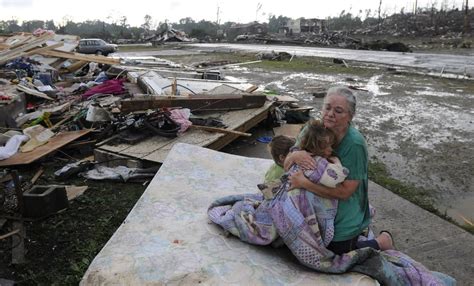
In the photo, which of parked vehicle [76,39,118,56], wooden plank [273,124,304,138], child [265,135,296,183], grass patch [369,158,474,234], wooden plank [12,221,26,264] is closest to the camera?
child [265,135,296,183]

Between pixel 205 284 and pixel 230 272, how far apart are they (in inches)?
7.7

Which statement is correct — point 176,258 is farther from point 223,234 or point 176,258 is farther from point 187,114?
point 187,114

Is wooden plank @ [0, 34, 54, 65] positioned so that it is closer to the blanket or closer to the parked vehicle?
the blanket

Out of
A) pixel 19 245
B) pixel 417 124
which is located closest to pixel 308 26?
pixel 417 124

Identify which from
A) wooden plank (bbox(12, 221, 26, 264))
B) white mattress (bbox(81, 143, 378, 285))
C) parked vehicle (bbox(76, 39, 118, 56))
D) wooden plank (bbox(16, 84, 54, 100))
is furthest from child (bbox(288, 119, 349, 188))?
parked vehicle (bbox(76, 39, 118, 56))

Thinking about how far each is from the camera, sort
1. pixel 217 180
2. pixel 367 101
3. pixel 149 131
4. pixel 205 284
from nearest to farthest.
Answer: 1. pixel 205 284
2. pixel 217 180
3. pixel 149 131
4. pixel 367 101

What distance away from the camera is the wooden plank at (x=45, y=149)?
573 centimetres

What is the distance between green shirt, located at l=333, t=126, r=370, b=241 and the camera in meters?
2.75

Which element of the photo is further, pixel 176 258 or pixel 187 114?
pixel 187 114

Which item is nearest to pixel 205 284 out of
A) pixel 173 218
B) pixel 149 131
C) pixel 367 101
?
pixel 173 218

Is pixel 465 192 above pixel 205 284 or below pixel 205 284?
below

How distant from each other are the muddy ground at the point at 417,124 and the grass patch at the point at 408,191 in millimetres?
87

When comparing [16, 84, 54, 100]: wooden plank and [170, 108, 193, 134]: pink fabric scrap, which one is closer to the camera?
[170, 108, 193, 134]: pink fabric scrap

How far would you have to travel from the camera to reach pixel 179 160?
4715 mm
